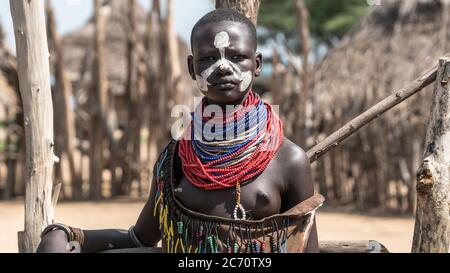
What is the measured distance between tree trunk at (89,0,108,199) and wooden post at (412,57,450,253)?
24.8 ft

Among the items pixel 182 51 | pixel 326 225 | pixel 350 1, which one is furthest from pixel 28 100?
pixel 350 1

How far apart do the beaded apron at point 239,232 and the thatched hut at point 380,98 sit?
6357mm

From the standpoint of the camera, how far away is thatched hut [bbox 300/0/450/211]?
335 inches

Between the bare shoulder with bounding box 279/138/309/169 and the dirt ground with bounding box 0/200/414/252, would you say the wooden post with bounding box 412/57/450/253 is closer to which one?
the bare shoulder with bounding box 279/138/309/169

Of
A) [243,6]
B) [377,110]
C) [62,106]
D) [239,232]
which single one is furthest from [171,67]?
[239,232]

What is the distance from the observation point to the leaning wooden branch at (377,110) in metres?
2.58

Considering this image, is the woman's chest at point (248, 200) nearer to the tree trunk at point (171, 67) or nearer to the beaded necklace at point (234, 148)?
the beaded necklace at point (234, 148)

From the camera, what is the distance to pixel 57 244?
2158 millimetres

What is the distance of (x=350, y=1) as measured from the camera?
22.8 meters

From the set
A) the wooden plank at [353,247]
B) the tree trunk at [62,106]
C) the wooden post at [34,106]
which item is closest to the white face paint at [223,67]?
the wooden plank at [353,247]

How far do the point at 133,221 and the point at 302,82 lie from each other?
2.99 metres

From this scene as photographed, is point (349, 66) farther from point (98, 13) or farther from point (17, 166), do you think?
point (17, 166)

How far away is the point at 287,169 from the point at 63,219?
626 centimetres

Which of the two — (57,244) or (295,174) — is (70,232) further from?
(295,174)
